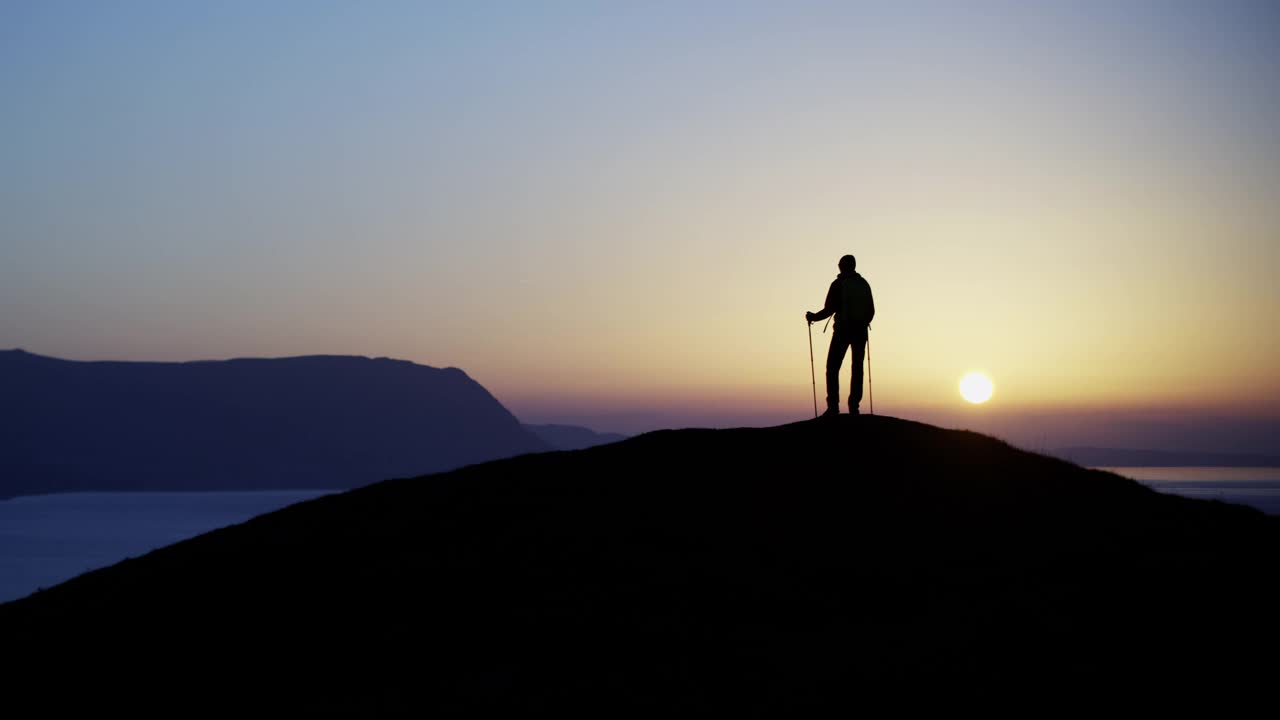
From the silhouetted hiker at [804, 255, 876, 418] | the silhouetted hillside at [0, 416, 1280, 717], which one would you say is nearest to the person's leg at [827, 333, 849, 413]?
the silhouetted hiker at [804, 255, 876, 418]

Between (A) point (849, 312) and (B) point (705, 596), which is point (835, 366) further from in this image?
(B) point (705, 596)

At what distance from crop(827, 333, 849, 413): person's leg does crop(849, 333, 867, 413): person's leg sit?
8.9 inches

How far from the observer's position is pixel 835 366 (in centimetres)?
2334

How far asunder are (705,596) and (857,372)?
9537mm

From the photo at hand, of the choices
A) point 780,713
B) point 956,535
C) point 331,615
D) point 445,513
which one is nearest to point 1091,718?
point 780,713

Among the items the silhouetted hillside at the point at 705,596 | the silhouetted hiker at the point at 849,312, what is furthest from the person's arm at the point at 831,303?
the silhouetted hillside at the point at 705,596

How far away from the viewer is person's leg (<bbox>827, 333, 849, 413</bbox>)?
22.9 metres

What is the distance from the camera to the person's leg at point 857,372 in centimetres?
2280

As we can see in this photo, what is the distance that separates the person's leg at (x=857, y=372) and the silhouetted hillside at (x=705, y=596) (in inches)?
52.2

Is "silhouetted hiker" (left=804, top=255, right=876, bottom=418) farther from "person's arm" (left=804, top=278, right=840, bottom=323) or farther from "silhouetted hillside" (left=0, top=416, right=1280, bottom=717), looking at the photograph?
"silhouetted hillside" (left=0, top=416, right=1280, bottom=717)

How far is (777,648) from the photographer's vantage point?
13555 mm

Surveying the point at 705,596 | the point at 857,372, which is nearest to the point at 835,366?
the point at 857,372

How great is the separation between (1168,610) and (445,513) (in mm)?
12188

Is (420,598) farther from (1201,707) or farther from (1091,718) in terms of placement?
(1201,707)
